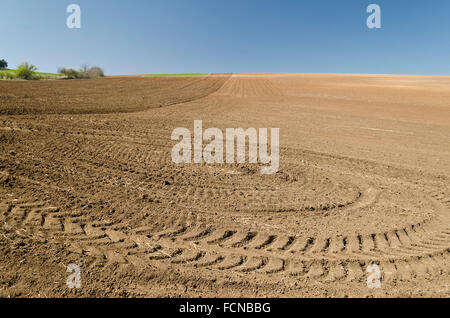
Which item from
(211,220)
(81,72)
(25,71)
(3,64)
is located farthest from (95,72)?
(211,220)

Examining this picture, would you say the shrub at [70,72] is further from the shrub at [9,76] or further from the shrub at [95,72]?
the shrub at [9,76]

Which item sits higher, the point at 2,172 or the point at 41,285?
the point at 2,172

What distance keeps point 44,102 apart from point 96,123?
533 centimetres

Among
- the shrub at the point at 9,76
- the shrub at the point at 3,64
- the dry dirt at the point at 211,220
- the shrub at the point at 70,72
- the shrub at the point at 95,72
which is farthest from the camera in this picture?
the shrub at the point at 3,64

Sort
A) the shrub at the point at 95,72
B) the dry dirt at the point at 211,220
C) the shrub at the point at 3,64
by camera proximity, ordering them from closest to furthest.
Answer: the dry dirt at the point at 211,220 → the shrub at the point at 95,72 → the shrub at the point at 3,64

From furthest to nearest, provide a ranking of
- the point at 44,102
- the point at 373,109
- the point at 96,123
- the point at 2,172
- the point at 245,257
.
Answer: the point at 373,109 < the point at 44,102 < the point at 96,123 < the point at 2,172 < the point at 245,257

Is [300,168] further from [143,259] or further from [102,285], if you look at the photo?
[102,285]

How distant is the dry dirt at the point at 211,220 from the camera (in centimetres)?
306

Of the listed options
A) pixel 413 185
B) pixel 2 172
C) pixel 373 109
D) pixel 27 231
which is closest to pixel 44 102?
pixel 2 172

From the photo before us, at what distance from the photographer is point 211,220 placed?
4.25 meters

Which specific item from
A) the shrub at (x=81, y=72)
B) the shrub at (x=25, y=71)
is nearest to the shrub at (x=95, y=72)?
the shrub at (x=81, y=72)

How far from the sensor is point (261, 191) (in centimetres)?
541

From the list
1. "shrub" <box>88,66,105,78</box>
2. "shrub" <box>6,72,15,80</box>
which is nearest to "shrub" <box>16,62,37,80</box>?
"shrub" <box>6,72,15,80</box>

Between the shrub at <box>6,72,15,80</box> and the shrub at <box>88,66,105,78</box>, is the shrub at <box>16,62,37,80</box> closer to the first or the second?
the shrub at <box>6,72,15,80</box>
